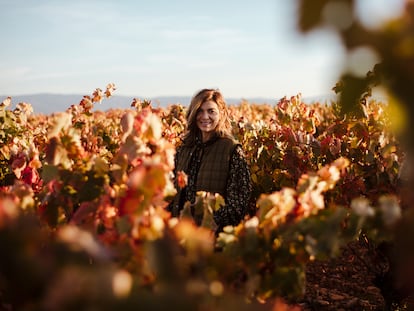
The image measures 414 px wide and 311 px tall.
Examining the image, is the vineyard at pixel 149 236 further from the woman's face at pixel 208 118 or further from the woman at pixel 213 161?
the woman's face at pixel 208 118

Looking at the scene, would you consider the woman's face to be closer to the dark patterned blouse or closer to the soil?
the dark patterned blouse

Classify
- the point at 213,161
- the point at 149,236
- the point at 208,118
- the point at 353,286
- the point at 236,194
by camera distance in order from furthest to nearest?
the point at 353,286, the point at 208,118, the point at 213,161, the point at 236,194, the point at 149,236

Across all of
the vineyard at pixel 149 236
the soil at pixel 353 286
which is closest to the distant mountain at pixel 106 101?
the vineyard at pixel 149 236

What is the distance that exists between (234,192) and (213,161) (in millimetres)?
267

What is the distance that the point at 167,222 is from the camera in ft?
5.12

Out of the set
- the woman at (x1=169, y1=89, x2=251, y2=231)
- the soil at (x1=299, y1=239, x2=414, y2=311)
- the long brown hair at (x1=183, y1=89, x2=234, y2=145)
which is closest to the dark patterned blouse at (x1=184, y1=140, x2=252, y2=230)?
the woman at (x1=169, y1=89, x2=251, y2=231)

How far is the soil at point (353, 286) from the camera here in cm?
320

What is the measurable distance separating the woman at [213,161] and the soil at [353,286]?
Result: 3.10ft

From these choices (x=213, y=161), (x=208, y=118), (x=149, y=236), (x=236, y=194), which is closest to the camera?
(x=149, y=236)

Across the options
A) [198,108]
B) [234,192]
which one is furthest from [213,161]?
[198,108]

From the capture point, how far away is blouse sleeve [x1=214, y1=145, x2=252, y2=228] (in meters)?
2.98

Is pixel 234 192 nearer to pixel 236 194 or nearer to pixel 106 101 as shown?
pixel 236 194

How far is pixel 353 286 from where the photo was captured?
3959mm

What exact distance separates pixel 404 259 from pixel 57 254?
0.68 metres
